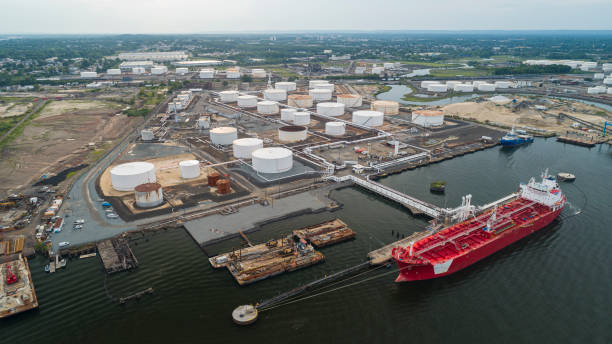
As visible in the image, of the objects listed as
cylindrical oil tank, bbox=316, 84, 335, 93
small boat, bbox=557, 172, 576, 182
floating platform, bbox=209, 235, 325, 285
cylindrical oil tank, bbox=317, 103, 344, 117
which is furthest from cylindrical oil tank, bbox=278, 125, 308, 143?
cylindrical oil tank, bbox=316, 84, 335, 93

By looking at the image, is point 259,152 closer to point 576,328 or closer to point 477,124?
point 576,328

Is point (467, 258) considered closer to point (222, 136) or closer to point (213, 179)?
point (213, 179)

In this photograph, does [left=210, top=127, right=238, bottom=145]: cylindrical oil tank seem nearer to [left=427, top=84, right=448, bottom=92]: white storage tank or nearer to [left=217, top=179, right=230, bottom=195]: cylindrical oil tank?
[left=217, top=179, right=230, bottom=195]: cylindrical oil tank

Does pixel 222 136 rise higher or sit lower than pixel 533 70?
lower

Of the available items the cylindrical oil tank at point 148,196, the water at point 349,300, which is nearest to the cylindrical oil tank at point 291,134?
the cylindrical oil tank at point 148,196

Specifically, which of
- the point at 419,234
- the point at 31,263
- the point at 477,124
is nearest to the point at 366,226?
the point at 419,234

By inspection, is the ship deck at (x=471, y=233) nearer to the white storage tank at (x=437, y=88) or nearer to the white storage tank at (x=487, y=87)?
the white storage tank at (x=437, y=88)

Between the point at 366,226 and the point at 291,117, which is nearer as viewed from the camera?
the point at 366,226

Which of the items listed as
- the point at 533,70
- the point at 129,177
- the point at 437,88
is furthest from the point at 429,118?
Result: the point at 533,70
